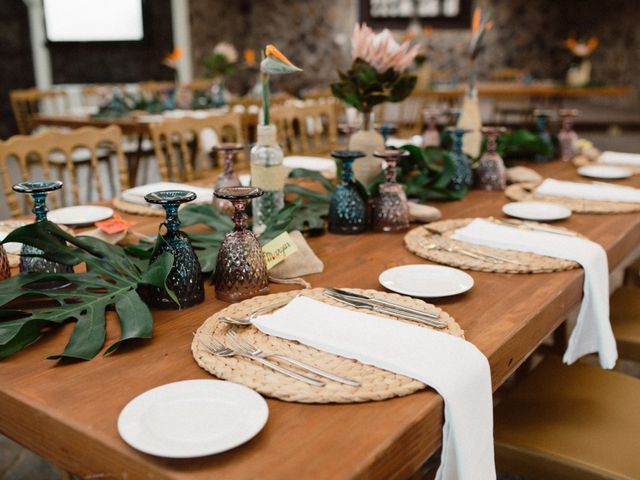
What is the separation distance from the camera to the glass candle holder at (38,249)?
1.12m

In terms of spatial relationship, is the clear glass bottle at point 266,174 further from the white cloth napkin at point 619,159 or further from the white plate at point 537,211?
the white cloth napkin at point 619,159

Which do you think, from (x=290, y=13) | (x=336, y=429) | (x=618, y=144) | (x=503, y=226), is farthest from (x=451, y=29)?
(x=336, y=429)

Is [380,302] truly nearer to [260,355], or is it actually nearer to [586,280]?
[260,355]

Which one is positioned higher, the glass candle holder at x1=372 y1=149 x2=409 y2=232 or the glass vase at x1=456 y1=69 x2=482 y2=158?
the glass vase at x1=456 y1=69 x2=482 y2=158

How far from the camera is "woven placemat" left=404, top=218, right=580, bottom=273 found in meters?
1.28

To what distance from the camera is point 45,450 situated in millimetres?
800

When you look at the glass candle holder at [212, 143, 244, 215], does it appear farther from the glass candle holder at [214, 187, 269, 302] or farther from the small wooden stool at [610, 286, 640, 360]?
the small wooden stool at [610, 286, 640, 360]

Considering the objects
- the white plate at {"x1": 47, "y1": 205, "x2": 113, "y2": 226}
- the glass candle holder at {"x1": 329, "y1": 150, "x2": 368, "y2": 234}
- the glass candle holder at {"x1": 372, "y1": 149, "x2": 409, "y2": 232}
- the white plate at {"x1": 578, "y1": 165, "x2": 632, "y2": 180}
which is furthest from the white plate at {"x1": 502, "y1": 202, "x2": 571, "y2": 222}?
the white plate at {"x1": 47, "y1": 205, "x2": 113, "y2": 226}

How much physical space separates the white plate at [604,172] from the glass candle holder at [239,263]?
1.55 m

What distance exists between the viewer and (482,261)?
4.35ft

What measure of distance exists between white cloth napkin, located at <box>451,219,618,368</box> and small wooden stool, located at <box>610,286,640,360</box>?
38 cm

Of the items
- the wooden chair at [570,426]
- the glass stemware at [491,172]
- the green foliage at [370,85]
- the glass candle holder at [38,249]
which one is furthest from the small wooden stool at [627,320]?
the glass candle holder at [38,249]

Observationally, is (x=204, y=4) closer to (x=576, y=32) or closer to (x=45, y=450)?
(x=576, y=32)

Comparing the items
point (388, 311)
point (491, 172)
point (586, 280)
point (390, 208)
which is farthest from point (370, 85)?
point (388, 311)
